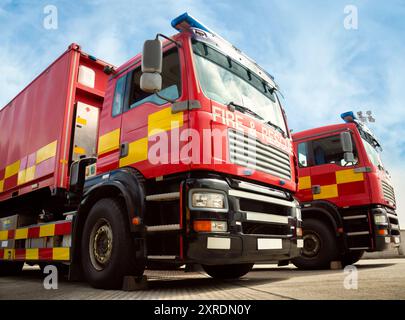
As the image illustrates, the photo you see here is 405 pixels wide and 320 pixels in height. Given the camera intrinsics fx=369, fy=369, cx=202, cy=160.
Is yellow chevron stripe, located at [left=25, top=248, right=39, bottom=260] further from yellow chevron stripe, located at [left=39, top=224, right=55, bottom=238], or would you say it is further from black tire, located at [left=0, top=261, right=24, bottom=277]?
black tire, located at [left=0, top=261, right=24, bottom=277]

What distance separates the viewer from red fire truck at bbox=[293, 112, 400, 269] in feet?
19.0

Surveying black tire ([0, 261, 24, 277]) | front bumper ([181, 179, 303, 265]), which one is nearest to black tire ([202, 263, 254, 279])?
front bumper ([181, 179, 303, 265])

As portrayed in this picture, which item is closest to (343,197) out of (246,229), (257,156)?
(257,156)

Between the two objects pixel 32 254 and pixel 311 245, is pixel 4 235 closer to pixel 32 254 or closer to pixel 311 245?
pixel 32 254

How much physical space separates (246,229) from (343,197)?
3.31 m

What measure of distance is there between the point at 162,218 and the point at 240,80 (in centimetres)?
178

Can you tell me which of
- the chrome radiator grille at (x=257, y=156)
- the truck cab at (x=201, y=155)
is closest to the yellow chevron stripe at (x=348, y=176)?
the truck cab at (x=201, y=155)

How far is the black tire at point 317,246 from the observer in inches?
233

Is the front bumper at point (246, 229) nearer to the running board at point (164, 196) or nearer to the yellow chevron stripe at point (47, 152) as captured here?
the running board at point (164, 196)

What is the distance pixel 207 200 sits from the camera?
305 centimetres

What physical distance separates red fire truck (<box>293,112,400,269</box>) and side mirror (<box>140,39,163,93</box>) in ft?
11.9

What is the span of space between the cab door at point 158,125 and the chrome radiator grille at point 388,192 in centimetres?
439
